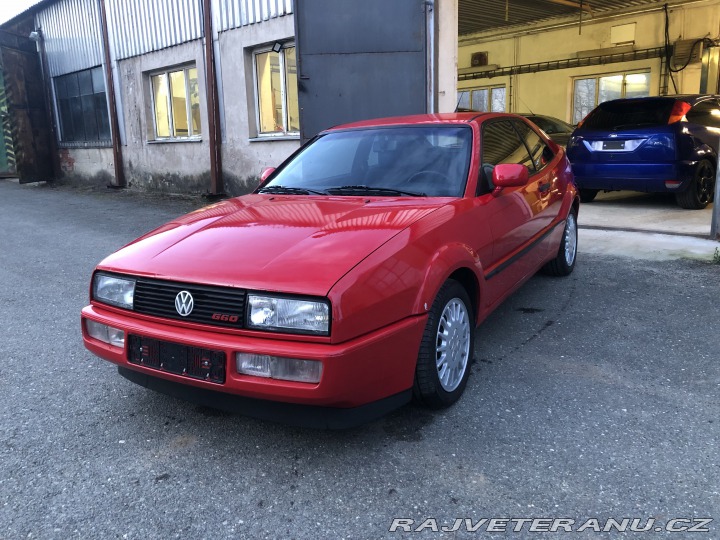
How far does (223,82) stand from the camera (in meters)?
11.3

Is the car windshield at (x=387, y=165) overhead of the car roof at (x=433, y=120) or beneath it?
beneath

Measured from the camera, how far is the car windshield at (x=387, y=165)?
346 centimetres

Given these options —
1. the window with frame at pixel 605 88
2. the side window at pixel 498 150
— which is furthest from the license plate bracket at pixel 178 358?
the window with frame at pixel 605 88

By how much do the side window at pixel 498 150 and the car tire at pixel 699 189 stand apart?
4.96 m

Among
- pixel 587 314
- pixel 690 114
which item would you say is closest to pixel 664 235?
pixel 690 114

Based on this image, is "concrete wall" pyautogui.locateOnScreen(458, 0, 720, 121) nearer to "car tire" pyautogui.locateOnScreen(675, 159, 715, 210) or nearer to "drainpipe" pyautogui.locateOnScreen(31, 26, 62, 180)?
"car tire" pyautogui.locateOnScreen(675, 159, 715, 210)

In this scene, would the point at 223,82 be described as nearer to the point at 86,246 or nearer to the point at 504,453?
the point at 86,246

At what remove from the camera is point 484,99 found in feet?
62.1

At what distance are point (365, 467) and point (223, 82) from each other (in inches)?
398

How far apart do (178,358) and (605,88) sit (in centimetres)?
1600

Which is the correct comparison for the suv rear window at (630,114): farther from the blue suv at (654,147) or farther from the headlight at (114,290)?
the headlight at (114,290)

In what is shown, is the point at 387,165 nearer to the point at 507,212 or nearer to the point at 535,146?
the point at 507,212

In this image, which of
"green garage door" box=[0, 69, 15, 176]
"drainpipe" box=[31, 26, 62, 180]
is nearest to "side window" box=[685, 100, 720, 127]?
"drainpipe" box=[31, 26, 62, 180]

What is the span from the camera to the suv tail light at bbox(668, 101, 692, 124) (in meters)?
8.07
